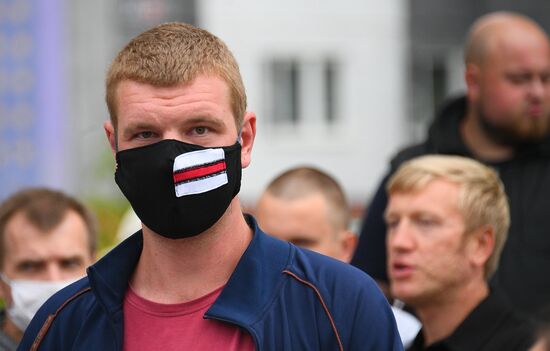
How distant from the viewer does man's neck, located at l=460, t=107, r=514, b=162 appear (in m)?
5.88

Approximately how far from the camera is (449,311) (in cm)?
477

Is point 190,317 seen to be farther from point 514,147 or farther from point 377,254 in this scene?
point 514,147

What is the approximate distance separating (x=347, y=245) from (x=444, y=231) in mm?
1153

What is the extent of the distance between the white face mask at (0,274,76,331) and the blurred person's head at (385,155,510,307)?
142 centimetres

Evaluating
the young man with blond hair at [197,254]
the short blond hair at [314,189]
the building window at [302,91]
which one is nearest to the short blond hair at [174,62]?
the young man with blond hair at [197,254]

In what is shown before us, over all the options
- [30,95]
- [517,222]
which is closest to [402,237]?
[517,222]

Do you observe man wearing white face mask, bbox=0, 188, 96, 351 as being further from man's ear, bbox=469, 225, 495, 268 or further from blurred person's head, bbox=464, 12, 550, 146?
blurred person's head, bbox=464, 12, 550, 146

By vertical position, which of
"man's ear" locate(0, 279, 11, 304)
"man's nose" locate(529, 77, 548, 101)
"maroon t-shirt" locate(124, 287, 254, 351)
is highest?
"maroon t-shirt" locate(124, 287, 254, 351)

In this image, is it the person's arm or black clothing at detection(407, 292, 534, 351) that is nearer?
black clothing at detection(407, 292, 534, 351)

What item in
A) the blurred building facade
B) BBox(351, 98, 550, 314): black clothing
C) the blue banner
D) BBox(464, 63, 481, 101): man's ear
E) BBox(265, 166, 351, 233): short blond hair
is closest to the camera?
BBox(351, 98, 550, 314): black clothing

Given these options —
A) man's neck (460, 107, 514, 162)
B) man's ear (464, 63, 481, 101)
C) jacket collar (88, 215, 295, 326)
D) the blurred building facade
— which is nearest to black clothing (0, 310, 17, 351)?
jacket collar (88, 215, 295, 326)

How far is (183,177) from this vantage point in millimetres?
3004

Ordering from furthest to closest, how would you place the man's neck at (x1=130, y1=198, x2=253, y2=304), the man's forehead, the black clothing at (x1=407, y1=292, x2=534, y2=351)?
the man's forehead, the black clothing at (x1=407, y1=292, x2=534, y2=351), the man's neck at (x1=130, y1=198, x2=253, y2=304)

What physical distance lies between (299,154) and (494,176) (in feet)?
60.7
